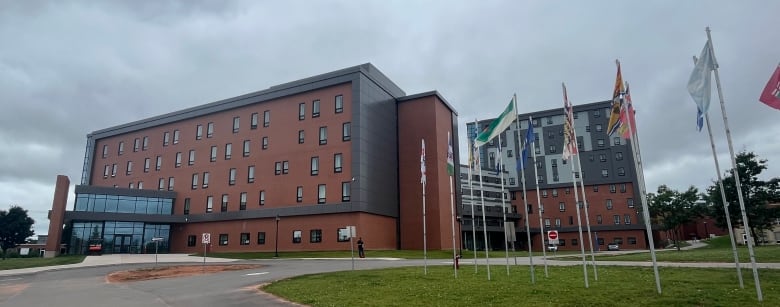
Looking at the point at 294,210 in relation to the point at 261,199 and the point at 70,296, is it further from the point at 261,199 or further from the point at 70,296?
the point at 70,296

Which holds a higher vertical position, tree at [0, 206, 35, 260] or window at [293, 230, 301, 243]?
tree at [0, 206, 35, 260]

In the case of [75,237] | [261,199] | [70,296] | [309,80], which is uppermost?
[309,80]

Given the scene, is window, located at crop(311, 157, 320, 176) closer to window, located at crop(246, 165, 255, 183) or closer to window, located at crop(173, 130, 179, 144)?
window, located at crop(246, 165, 255, 183)

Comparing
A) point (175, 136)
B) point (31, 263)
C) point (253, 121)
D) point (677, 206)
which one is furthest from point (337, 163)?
point (677, 206)

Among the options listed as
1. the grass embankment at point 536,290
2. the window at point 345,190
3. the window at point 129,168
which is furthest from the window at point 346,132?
the window at point 129,168

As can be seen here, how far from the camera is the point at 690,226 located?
111062mm

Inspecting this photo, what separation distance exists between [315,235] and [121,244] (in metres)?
26.3

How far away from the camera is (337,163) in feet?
164

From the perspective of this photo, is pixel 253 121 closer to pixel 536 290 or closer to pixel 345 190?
pixel 345 190

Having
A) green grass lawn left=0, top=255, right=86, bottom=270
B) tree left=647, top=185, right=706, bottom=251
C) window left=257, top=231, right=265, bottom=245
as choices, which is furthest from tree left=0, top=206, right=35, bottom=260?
tree left=647, top=185, right=706, bottom=251

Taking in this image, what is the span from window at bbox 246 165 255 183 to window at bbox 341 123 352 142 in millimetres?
12612

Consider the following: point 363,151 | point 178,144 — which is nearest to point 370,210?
point 363,151

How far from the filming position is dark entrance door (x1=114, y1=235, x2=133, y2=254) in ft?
190

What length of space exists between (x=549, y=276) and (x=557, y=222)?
247 feet
